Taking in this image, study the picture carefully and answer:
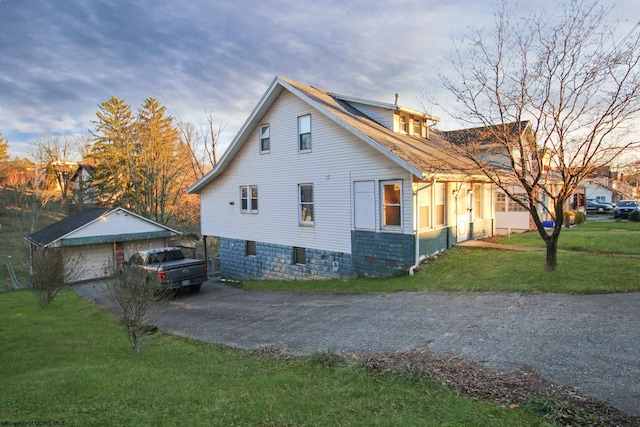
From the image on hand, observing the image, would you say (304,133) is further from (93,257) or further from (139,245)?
(93,257)

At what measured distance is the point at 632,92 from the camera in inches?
360

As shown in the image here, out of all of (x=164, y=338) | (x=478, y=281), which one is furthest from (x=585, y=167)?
(x=164, y=338)

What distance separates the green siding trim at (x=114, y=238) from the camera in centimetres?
2148

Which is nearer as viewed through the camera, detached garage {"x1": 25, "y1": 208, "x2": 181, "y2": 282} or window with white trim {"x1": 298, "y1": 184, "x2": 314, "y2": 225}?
window with white trim {"x1": 298, "y1": 184, "x2": 314, "y2": 225}

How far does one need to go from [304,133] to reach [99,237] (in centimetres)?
1483

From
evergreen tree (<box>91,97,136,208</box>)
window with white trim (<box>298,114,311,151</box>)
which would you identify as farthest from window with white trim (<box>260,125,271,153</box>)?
evergreen tree (<box>91,97,136,208</box>)

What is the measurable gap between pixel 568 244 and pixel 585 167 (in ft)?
19.9

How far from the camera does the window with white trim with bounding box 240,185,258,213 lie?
18922mm

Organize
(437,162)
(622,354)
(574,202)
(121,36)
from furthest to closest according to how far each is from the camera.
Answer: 1. (574,202)
2. (121,36)
3. (437,162)
4. (622,354)

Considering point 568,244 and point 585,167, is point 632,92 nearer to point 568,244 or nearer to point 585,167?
point 585,167

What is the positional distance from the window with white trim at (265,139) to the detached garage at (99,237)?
36.5ft

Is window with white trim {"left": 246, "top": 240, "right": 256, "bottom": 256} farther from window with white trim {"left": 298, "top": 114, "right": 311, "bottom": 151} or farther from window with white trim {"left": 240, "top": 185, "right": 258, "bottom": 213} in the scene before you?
window with white trim {"left": 298, "top": 114, "right": 311, "bottom": 151}

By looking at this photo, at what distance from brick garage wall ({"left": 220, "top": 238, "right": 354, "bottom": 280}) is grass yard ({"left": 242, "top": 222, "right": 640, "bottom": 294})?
0.92 m

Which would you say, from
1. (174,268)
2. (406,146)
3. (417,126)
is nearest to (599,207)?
(417,126)
